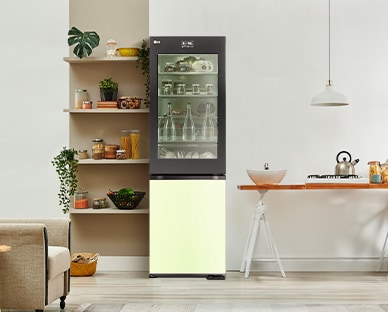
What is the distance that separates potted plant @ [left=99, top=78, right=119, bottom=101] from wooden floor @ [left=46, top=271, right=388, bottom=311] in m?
1.69

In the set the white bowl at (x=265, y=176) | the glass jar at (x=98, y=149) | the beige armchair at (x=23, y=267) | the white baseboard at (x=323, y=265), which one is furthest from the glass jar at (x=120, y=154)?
the beige armchair at (x=23, y=267)

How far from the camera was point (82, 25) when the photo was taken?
7547mm

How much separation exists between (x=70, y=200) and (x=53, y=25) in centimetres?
175

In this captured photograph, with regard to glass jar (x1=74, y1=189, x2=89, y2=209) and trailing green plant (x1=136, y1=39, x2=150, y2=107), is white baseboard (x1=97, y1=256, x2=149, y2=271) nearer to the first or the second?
glass jar (x1=74, y1=189, x2=89, y2=209)

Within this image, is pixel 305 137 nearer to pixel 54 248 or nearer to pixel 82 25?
pixel 82 25

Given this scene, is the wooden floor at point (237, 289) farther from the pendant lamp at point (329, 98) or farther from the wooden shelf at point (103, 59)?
the wooden shelf at point (103, 59)

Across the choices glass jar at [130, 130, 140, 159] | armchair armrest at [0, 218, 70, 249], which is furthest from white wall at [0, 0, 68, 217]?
armchair armrest at [0, 218, 70, 249]

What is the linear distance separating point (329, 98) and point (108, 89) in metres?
2.08

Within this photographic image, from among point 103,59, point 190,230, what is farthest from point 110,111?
point 190,230

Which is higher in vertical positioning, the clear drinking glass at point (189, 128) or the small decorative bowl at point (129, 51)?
the small decorative bowl at point (129, 51)

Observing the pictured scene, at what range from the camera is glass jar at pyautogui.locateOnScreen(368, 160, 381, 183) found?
22.8ft

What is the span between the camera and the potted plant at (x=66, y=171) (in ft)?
23.8

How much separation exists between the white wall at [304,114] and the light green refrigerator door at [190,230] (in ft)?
1.63

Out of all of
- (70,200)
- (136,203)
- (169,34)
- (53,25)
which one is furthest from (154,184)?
(53,25)
